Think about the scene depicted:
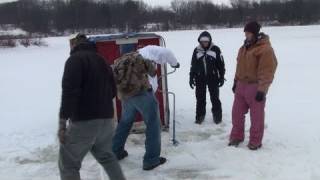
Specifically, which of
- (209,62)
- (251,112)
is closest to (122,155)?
(251,112)

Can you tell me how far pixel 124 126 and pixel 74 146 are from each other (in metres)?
1.68

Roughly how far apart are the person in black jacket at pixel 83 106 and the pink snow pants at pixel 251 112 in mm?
2233

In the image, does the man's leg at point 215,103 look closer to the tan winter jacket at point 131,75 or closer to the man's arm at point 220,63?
the man's arm at point 220,63

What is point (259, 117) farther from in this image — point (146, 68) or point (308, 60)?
point (308, 60)

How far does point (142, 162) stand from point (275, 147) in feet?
5.43

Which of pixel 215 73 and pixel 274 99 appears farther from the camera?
pixel 274 99

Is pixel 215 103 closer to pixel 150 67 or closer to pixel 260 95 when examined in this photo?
pixel 260 95

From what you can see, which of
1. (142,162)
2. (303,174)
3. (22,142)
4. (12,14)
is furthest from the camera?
(12,14)

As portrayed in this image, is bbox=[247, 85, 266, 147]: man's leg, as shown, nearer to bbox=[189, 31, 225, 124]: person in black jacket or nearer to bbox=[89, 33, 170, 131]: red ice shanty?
bbox=[89, 33, 170, 131]: red ice shanty

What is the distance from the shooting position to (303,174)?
584cm

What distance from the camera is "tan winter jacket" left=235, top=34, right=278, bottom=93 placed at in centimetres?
644

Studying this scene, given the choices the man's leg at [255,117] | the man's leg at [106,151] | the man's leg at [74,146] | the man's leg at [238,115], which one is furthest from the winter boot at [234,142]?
the man's leg at [74,146]

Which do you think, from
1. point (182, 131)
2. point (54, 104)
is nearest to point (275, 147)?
point (182, 131)

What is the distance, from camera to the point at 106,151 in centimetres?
507
